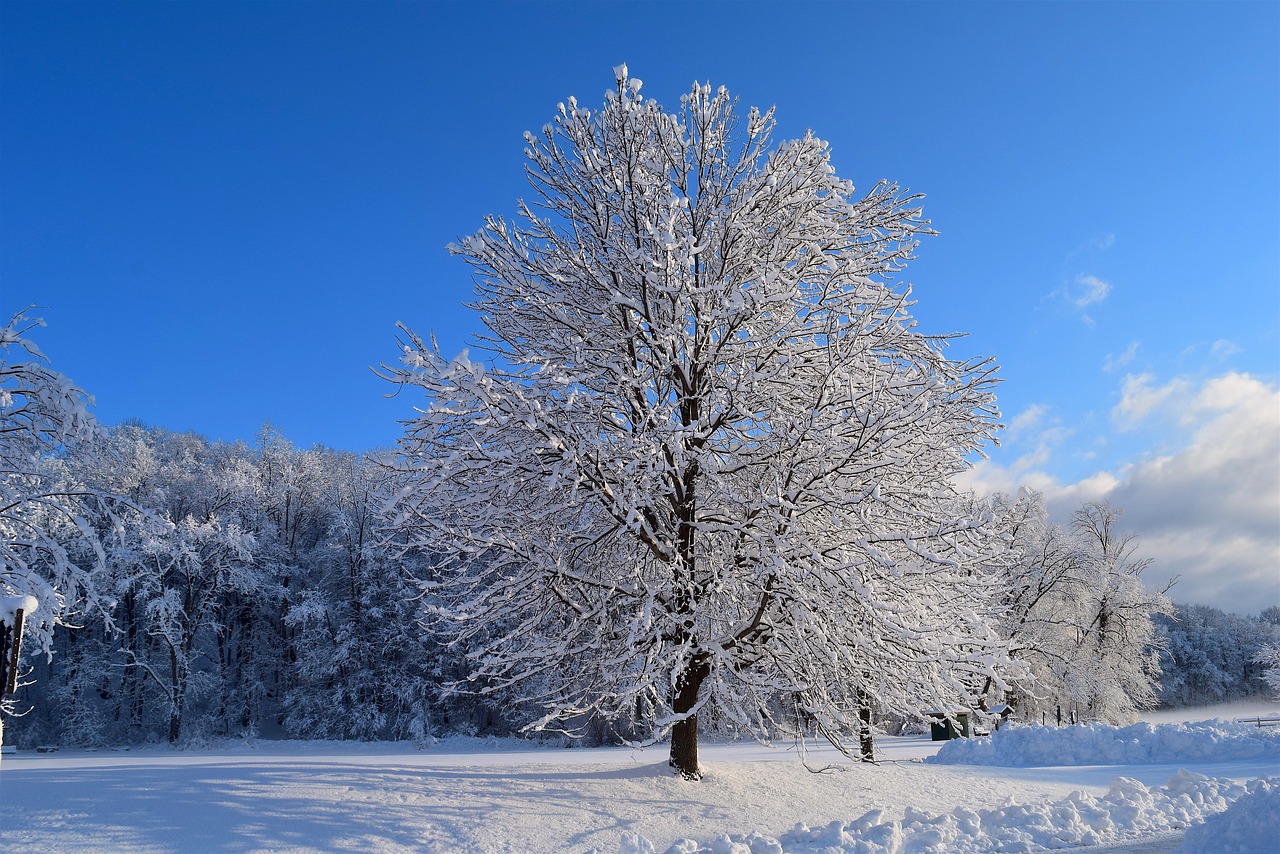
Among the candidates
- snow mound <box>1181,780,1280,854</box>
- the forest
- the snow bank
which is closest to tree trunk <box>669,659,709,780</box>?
the snow bank

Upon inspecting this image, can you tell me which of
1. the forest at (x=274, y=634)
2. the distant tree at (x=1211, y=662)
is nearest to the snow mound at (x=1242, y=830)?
the forest at (x=274, y=634)

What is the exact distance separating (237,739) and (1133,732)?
104 feet

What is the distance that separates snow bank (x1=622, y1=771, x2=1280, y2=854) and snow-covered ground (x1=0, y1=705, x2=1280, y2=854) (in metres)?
0.02

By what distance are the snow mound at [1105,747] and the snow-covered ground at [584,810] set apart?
484 cm

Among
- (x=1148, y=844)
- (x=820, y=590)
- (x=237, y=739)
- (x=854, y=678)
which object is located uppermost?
(x=820, y=590)

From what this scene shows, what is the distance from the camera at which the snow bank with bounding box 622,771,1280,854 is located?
697cm

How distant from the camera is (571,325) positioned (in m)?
9.40

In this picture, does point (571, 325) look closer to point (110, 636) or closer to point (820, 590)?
point (820, 590)

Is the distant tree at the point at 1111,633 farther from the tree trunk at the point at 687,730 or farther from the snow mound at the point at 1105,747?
the tree trunk at the point at 687,730

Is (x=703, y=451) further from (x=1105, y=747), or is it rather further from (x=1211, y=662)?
(x=1211, y=662)

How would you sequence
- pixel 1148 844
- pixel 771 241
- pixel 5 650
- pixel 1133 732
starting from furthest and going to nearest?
1. pixel 1133 732
2. pixel 771 241
3. pixel 1148 844
4. pixel 5 650

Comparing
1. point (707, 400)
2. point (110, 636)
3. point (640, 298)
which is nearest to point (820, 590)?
point (707, 400)

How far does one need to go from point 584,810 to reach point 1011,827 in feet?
15.4

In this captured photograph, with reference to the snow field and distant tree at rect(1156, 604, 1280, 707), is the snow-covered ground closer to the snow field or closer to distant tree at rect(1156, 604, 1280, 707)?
the snow field
